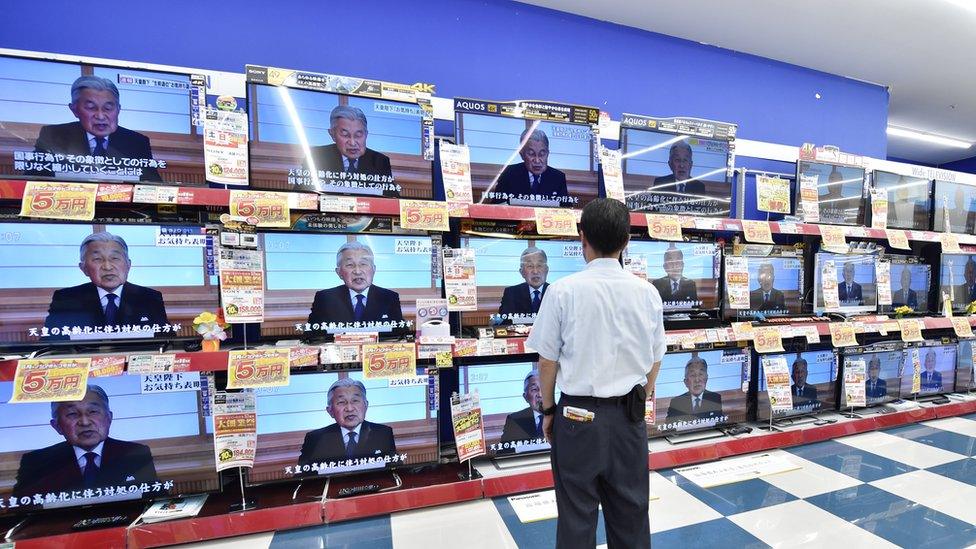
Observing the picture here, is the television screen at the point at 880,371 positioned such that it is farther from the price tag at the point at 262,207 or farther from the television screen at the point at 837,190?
the price tag at the point at 262,207

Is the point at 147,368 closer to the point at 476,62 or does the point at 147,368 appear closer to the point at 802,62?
the point at 476,62

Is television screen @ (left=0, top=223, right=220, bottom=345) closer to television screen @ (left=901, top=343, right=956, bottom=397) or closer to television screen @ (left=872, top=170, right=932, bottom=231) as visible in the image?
television screen @ (left=872, top=170, right=932, bottom=231)

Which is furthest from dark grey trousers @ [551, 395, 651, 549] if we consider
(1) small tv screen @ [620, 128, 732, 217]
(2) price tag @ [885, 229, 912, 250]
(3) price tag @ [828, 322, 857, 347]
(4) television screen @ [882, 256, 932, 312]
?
(4) television screen @ [882, 256, 932, 312]

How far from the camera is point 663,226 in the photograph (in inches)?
82.0

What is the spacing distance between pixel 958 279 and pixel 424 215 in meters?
4.26

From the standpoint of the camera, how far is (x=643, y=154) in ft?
7.23

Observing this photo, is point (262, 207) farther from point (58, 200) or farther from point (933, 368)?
point (933, 368)

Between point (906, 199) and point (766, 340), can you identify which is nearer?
point (766, 340)

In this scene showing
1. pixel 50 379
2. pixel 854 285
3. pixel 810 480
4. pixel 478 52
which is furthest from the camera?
pixel 854 285

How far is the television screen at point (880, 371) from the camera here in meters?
2.72

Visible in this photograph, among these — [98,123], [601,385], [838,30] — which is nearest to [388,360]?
[601,385]

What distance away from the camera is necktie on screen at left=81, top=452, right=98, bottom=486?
4.91 ft

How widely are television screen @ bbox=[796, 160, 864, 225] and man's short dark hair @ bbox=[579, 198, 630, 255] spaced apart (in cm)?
212

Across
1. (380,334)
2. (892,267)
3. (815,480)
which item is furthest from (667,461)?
(892,267)
